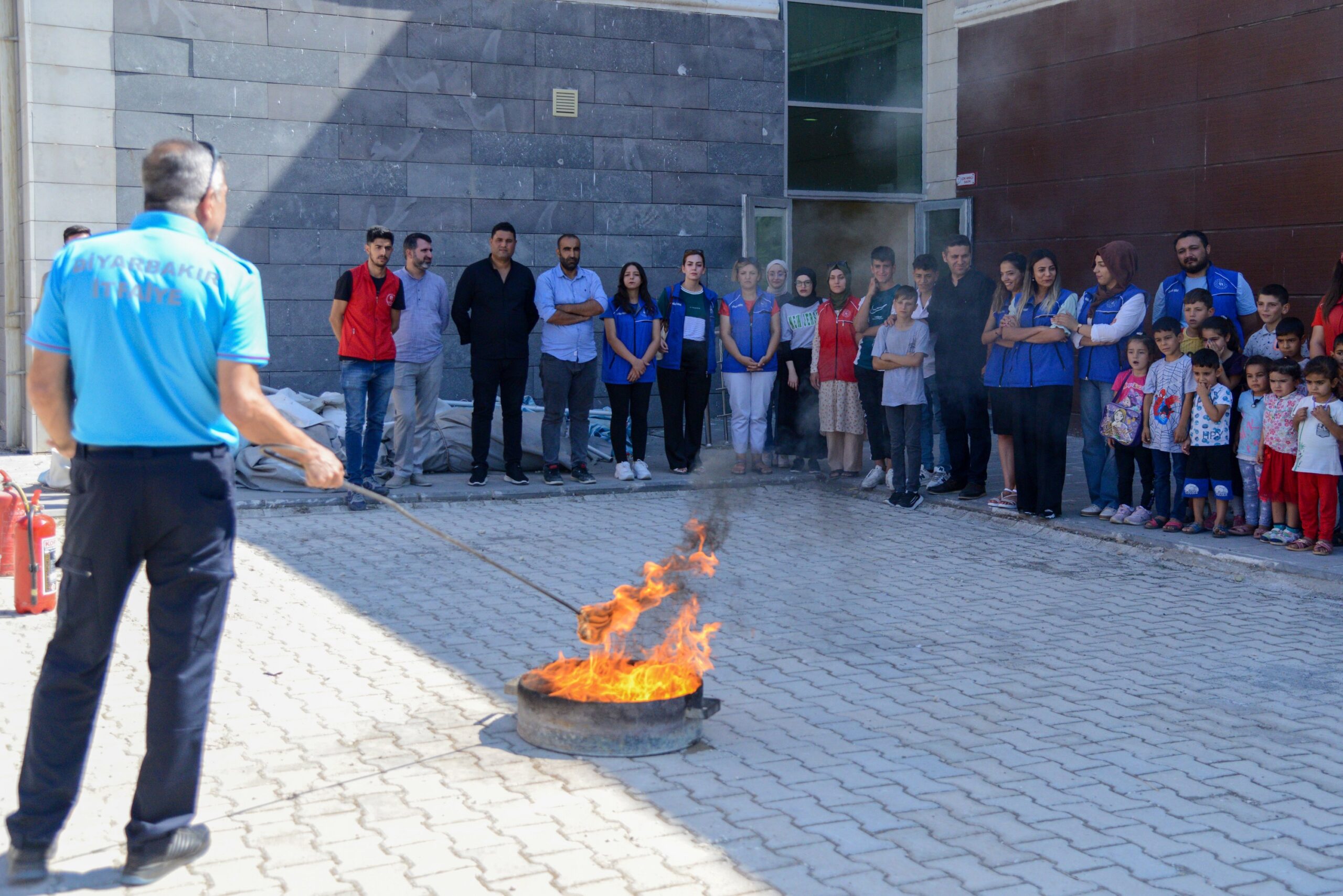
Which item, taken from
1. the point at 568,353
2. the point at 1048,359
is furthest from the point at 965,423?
the point at 568,353

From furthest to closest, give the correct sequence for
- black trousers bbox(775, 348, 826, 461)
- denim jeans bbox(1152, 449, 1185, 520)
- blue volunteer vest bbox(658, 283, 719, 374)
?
black trousers bbox(775, 348, 826, 461)
blue volunteer vest bbox(658, 283, 719, 374)
denim jeans bbox(1152, 449, 1185, 520)

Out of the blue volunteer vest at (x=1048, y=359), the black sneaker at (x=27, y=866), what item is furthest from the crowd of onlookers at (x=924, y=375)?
the black sneaker at (x=27, y=866)

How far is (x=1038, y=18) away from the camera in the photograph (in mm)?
14461

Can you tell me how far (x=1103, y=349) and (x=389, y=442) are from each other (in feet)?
19.7

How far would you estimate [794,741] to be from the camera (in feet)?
16.1

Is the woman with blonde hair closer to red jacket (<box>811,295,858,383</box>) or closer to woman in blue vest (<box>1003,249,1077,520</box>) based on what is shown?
red jacket (<box>811,295,858,383</box>)

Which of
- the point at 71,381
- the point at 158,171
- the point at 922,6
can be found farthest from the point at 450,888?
the point at 922,6

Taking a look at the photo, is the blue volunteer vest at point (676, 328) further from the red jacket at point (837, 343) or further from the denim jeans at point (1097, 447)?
the denim jeans at point (1097, 447)

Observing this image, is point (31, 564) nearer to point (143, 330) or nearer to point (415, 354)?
point (143, 330)

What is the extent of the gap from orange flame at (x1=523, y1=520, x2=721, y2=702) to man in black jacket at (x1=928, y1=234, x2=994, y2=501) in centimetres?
536

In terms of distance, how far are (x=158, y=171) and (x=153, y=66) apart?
387 inches

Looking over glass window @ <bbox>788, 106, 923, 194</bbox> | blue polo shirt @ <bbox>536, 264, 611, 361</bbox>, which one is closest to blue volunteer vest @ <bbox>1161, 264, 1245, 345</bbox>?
blue polo shirt @ <bbox>536, 264, 611, 361</bbox>

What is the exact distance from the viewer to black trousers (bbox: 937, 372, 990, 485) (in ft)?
33.7

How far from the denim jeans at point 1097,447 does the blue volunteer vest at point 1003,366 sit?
0.49m
